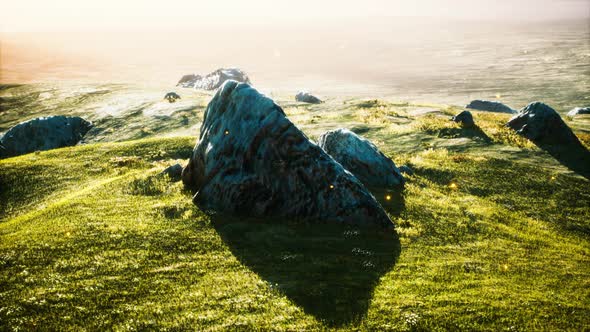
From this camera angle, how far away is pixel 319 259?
16.7 m

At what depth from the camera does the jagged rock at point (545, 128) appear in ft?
134

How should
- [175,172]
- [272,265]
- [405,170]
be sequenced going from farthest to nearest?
[405,170] → [175,172] → [272,265]

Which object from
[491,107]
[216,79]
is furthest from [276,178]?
[216,79]

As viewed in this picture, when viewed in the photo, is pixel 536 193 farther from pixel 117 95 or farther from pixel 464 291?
pixel 117 95

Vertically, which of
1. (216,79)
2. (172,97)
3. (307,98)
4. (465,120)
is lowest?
(465,120)

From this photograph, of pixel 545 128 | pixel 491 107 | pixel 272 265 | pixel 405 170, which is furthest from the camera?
pixel 491 107

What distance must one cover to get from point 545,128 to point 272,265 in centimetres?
3919

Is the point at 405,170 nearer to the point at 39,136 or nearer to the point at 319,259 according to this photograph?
the point at 319,259

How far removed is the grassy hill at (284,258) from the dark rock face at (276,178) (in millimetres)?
995

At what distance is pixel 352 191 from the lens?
2033 cm

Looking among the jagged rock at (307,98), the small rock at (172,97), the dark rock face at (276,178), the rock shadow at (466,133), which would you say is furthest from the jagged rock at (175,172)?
the jagged rock at (307,98)

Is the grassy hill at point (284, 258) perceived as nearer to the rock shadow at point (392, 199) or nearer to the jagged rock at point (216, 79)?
the rock shadow at point (392, 199)

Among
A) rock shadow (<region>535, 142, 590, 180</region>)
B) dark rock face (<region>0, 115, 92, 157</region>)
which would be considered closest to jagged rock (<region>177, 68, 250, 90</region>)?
dark rock face (<region>0, 115, 92, 157</region>)

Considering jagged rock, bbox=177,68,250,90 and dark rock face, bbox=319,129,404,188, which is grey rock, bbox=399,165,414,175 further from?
jagged rock, bbox=177,68,250,90
